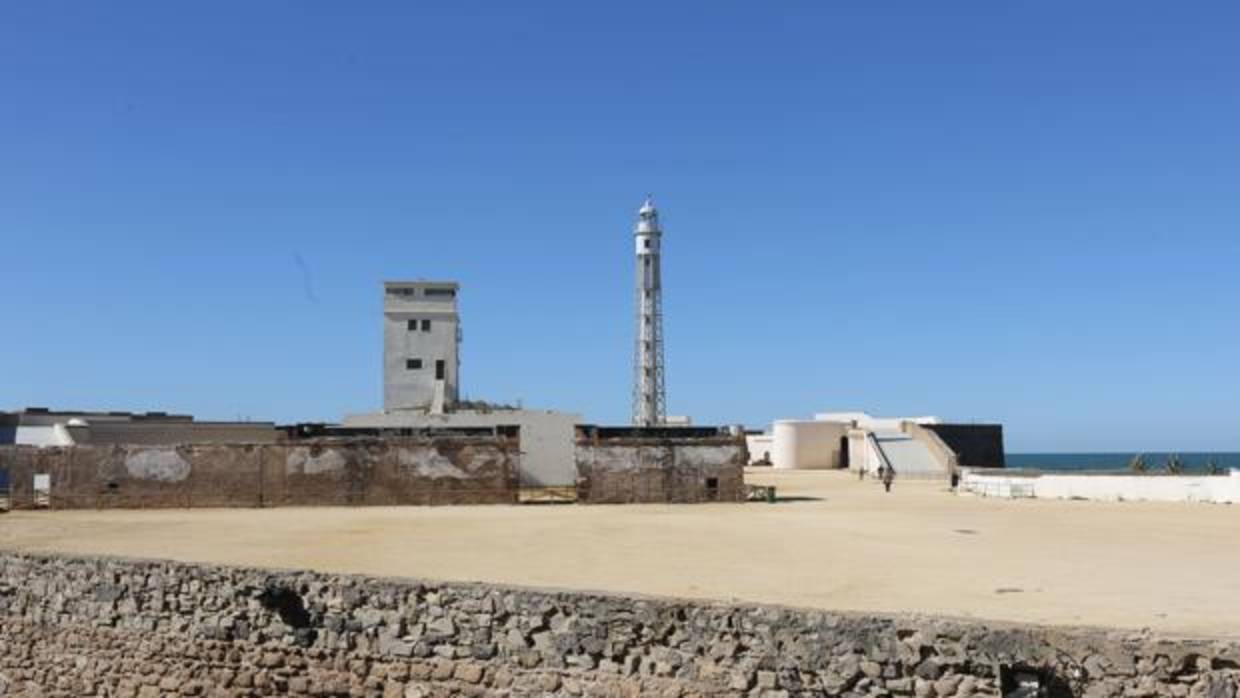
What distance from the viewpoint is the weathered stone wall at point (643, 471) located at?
3609 cm

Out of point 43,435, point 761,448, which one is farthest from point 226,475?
point 761,448

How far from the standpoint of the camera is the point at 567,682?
8508mm

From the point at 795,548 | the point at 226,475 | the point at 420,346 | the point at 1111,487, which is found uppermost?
the point at 420,346

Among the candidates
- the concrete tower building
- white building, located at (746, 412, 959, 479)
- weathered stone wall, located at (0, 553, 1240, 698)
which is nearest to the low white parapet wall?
white building, located at (746, 412, 959, 479)

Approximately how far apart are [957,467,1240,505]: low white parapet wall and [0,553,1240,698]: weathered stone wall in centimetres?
2998

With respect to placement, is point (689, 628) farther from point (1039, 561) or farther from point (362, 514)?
point (362, 514)

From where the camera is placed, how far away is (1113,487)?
36.2 metres

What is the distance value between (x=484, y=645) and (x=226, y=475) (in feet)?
95.3

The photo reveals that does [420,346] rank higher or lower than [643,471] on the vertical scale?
higher

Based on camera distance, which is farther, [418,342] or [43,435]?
[418,342]

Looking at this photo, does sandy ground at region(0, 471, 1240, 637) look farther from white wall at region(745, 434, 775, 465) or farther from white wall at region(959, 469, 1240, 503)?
white wall at region(745, 434, 775, 465)

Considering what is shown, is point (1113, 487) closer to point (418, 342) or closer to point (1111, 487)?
point (1111, 487)

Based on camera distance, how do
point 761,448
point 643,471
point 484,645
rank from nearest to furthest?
point 484,645 → point 643,471 → point 761,448

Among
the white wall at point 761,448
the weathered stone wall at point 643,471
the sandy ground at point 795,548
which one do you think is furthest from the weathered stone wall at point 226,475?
the white wall at point 761,448
